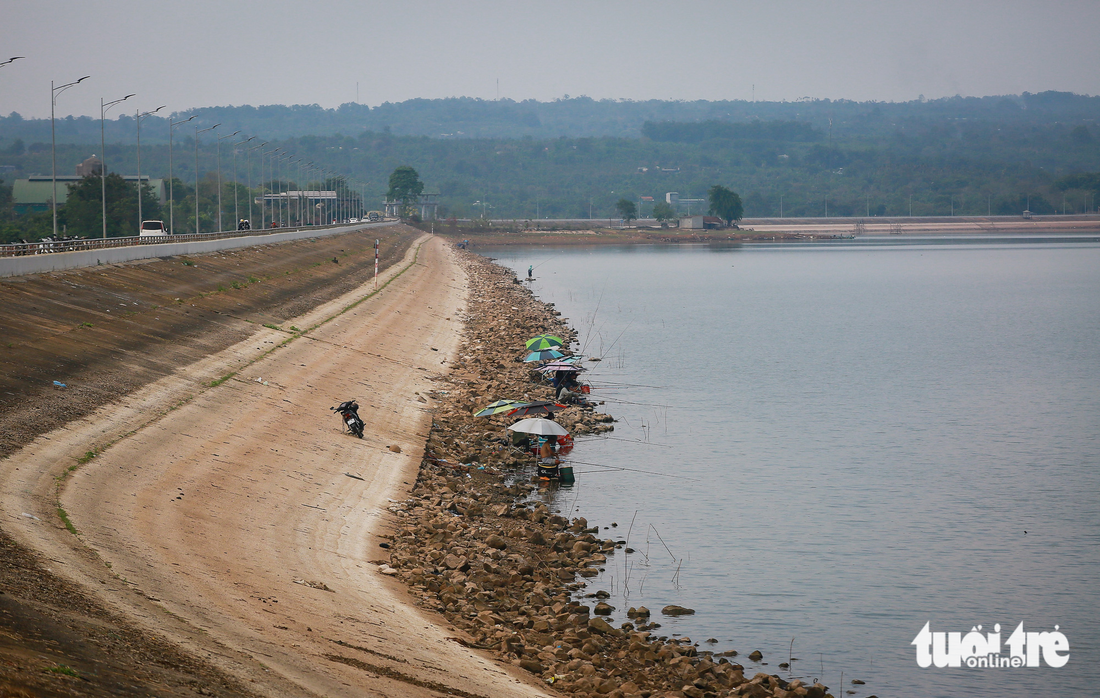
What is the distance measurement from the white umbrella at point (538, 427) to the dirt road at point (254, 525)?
308cm

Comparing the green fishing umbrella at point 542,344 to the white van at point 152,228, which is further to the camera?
the white van at point 152,228

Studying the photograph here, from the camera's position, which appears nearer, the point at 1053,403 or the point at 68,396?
the point at 68,396

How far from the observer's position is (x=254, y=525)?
19.0 meters

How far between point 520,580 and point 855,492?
1246 cm

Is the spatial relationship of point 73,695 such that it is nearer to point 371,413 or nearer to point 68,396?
point 68,396

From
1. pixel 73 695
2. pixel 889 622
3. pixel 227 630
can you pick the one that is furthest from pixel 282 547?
pixel 889 622

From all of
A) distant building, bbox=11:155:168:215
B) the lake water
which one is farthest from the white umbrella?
distant building, bbox=11:155:168:215

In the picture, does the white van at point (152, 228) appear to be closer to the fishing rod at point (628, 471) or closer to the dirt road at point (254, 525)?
the dirt road at point (254, 525)

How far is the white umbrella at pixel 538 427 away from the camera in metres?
28.6

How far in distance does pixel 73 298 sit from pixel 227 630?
27164 millimetres

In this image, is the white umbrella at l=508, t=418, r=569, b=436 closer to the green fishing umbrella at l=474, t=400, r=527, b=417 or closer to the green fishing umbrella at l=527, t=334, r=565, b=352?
the green fishing umbrella at l=474, t=400, r=527, b=417

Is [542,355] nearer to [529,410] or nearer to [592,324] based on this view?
[529,410]

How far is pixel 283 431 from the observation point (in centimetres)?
2659

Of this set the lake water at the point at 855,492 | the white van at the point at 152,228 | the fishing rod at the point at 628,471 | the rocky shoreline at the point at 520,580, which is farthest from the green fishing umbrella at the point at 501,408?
the white van at the point at 152,228
